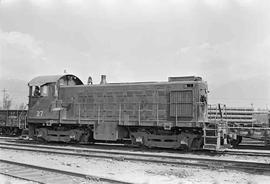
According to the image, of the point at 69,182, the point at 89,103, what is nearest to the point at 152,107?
the point at 89,103

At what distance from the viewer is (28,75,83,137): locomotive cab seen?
55.9 feet

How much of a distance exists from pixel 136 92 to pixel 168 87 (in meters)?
1.64

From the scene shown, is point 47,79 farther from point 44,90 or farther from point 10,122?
point 10,122

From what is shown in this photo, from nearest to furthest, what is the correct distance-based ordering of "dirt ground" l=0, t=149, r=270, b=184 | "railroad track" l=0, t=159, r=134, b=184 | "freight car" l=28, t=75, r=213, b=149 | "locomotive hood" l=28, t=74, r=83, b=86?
"railroad track" l=0, t=159, r=134, b=184
"dirt ground" l=0, t=149, r=270, b=184
"freight car" l=28, t=75, r=213, b=149
"locomotive hood" l=28, t=74, r=83, b=86

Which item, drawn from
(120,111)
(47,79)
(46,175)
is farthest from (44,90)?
(46,175)

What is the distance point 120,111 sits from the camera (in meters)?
15.5

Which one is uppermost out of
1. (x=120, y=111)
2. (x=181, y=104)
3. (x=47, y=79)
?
(x=47, y=79)

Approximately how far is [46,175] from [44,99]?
9755mm

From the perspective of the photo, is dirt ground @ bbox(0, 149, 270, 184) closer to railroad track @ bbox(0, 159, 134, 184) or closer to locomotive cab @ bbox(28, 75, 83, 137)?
railroad track @ bbox(0, 159, 134, 184)

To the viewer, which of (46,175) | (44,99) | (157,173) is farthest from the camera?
(44,99)

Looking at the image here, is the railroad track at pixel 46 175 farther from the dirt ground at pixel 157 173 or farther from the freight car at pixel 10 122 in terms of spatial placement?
the freight car at pixel 10 122

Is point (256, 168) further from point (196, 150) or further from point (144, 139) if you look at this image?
point (144, 139)

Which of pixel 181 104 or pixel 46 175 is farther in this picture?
pixel 181 104

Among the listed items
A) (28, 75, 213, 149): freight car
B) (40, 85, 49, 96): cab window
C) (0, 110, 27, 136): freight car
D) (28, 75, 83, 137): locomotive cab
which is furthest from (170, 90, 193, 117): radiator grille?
(0, 110, 27, 136): freight car
